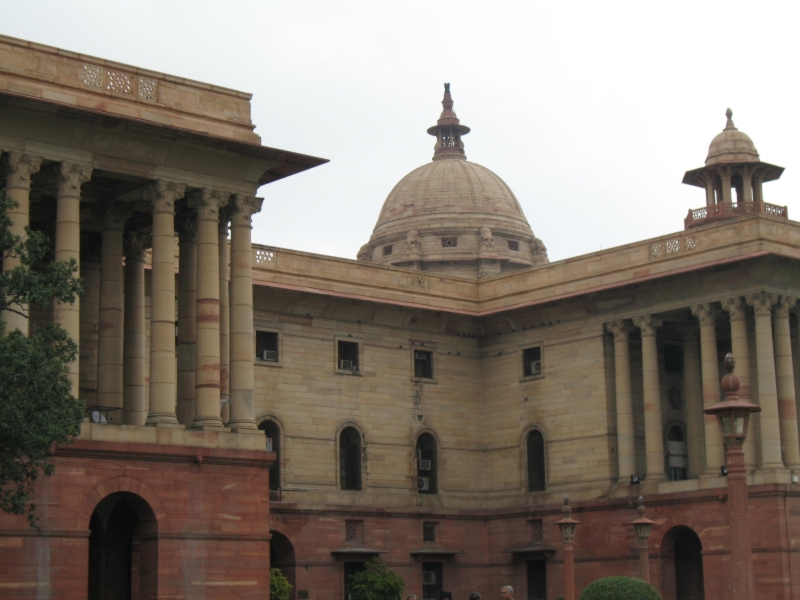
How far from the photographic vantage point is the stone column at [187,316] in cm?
4053

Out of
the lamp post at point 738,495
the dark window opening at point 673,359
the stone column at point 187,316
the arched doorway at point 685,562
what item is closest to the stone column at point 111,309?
the stone column at point 187,316

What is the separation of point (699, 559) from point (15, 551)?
92.1 feet

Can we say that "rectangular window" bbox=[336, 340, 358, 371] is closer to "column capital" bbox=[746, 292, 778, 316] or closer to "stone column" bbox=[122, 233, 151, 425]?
"stone column" bbox=[122, 233, 151, 425]

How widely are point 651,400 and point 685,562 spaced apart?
585 centimetres

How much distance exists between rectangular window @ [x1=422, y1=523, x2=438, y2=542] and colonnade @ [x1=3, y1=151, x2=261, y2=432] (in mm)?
17363

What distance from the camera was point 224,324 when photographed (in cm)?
4131

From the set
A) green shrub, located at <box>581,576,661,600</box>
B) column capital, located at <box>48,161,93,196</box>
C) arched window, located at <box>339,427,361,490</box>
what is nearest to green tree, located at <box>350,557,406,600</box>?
arched window, located at <box>339,427,361,490</box>

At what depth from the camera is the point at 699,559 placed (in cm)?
5438

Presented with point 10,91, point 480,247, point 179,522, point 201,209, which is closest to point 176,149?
point 201,209

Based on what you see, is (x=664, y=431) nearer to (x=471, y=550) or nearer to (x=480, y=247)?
(x=471, y=550)

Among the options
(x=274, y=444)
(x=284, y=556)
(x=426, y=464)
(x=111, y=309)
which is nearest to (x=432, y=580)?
(x=426, y=464)

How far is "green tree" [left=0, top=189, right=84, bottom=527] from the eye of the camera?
1150 inches

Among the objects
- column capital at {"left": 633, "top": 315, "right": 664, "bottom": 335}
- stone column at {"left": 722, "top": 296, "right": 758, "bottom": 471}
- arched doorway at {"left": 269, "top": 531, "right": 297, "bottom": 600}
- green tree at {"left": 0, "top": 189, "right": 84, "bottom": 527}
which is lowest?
arched doorway at {"left": 269, "top": 531, "right": 297, "bottom": 600}

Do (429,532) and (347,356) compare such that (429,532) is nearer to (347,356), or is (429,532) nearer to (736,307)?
(347,356)
